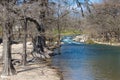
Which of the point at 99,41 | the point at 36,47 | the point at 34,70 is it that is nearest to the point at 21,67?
the point at 34,70

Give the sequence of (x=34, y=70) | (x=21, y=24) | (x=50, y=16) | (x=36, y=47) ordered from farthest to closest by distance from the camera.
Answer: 1. (x=36, y=47)
2. (x=50, y=16)
3. (x=21, y=24)
4. (x=34, y=70)

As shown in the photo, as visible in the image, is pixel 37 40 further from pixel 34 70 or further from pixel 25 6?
pixel 25 6

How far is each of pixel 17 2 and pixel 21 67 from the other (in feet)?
20.5


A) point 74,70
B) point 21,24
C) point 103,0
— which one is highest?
point 103,0

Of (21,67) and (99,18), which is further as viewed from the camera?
(99,18)

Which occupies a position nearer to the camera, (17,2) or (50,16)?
(17,2)

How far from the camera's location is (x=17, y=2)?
2536 centimetres

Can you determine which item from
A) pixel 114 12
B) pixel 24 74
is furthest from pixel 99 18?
pixel 24 74

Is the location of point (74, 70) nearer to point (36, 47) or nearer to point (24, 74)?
point (24, 74)

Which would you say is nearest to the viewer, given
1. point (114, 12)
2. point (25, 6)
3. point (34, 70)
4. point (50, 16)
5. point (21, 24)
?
point (25, 6)

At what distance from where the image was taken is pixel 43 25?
39156 millimetres

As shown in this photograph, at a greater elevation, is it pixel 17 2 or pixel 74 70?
pixel 17 2

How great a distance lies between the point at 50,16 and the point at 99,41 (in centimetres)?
5495

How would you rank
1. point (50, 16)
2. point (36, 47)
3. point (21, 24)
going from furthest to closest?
point (36, 47) < point (50, 16) < point (21, 24)
